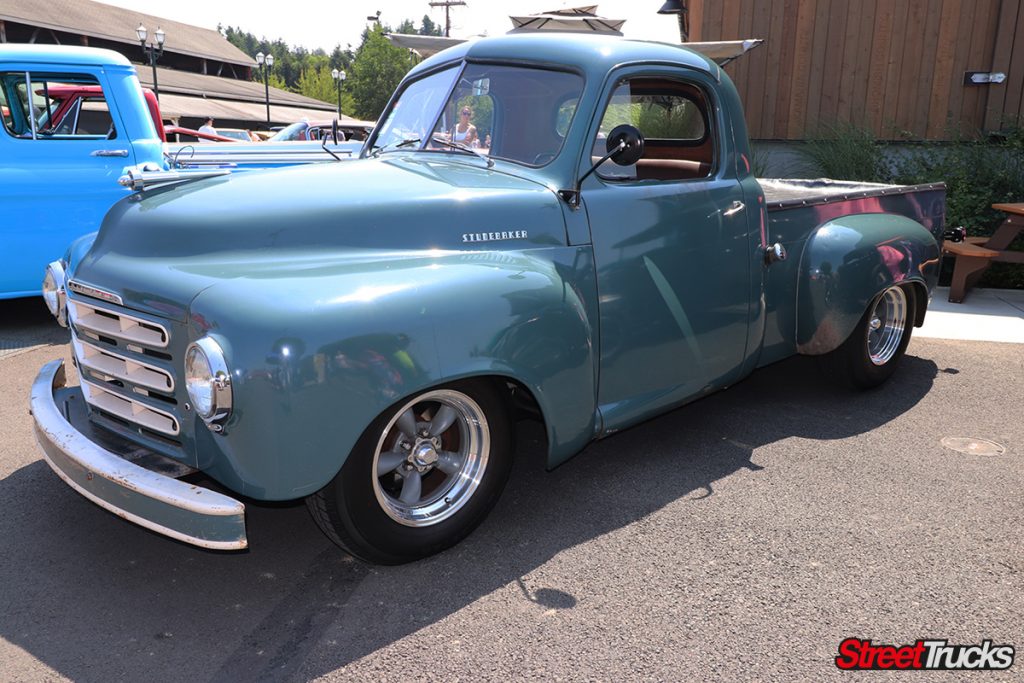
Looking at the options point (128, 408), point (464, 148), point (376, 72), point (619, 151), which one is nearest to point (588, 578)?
point (619, 151)

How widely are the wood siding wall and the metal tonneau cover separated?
505cm

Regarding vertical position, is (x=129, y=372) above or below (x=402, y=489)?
above

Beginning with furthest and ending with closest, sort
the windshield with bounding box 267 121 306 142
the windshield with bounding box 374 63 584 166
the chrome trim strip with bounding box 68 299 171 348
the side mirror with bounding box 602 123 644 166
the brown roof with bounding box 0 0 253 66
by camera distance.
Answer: the brown roof with bounding box 0 0 253 66, the windshield with bounding box 267 121 306 142, the windshield with bounding box 374 63 584 166, the side mirror with bounding box 602 123 644 166, the chrome trim strip with bounding box 68 299 171 348

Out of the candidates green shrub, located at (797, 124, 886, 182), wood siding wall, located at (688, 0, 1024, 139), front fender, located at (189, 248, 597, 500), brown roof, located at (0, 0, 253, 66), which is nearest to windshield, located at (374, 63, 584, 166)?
front fender, located at (189, 248, 597, 500)

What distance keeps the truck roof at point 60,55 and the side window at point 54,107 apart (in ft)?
0.36

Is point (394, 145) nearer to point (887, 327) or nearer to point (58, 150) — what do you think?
point (887, 327)

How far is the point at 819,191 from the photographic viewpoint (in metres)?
5.29

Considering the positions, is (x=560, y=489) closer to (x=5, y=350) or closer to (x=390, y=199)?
(x=390, y=199)

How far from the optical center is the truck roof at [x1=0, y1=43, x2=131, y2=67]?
20.3 ft

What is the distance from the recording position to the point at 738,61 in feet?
36.1

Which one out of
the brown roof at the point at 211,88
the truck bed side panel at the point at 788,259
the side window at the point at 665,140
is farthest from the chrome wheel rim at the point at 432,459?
the brown roof at the point at 211,88

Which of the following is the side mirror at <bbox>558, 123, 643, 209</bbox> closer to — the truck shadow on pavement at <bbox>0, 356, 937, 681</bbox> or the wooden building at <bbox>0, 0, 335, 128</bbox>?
the truck shadow on pavement at <bbox>0, 356, 937, 681</bbox>

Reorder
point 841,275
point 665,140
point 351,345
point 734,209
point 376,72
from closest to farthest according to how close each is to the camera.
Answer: point 351,345
point 734,209
point 841,275
point 665,140
point 376,72

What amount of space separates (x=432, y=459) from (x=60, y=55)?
527 cm
